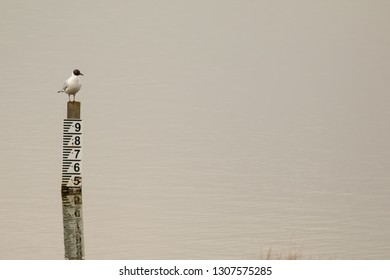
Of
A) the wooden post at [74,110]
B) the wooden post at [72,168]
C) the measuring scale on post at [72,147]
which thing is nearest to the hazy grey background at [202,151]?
the wooden post at [72,168]

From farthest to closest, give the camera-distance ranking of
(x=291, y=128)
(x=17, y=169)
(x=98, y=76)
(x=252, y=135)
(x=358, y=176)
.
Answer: (x=98, y=76), (x=291, y=128), (x=252, y=135), (x=358, y=176), (x=17, y=169)

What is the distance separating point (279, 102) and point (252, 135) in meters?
10.2

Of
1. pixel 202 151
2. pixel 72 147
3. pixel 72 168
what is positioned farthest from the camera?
pixel 202 151

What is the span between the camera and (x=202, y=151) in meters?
21.8

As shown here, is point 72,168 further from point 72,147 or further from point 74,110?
point 74,110

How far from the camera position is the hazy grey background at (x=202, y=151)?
13273mm

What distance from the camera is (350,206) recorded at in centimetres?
1598

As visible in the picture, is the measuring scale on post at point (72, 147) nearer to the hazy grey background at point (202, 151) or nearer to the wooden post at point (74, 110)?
the wooden post at point (74, 110)

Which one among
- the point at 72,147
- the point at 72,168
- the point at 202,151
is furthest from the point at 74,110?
the point at 202,151

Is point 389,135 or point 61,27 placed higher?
point 61,27

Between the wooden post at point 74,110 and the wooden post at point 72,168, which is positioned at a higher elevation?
the wooden post at point 74,110

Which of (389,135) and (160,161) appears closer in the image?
(160,161)
